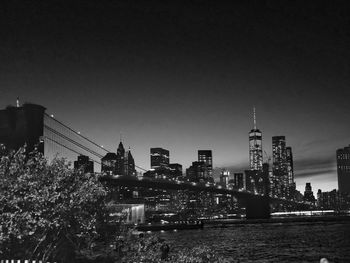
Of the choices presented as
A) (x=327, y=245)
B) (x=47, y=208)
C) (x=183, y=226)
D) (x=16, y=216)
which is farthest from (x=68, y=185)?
(x=183, y=226)

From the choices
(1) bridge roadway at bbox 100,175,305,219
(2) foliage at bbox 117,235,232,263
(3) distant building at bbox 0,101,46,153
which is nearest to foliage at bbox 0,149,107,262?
(2) foliage at bbox 117,235,232,263

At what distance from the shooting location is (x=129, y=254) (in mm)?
21359

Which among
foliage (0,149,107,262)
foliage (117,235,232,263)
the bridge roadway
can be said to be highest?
the bridge roadway

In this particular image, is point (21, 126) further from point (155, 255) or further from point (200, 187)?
point (200, 187)

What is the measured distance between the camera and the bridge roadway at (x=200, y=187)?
84.0 meters

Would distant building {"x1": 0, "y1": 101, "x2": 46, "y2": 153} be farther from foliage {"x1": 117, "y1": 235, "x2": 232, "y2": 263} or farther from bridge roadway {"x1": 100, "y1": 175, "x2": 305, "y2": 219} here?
foliage {"x1": 117, "y1": 235, "x2": 232, "y2": 263}

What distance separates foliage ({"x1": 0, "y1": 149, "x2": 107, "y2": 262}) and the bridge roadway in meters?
17.9

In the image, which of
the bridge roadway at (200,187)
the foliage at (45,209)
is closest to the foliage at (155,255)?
the foliage at (45,209)

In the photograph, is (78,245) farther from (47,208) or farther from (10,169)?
(10,169)

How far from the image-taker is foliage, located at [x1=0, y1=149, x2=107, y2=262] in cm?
1698

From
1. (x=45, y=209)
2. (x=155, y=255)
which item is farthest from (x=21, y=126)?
(x=45, y=209)

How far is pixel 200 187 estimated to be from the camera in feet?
365

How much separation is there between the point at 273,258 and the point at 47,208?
28558mm

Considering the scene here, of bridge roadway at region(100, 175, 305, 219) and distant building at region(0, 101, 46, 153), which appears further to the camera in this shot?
bridge roadway at region(100, 175, 305, 219)
